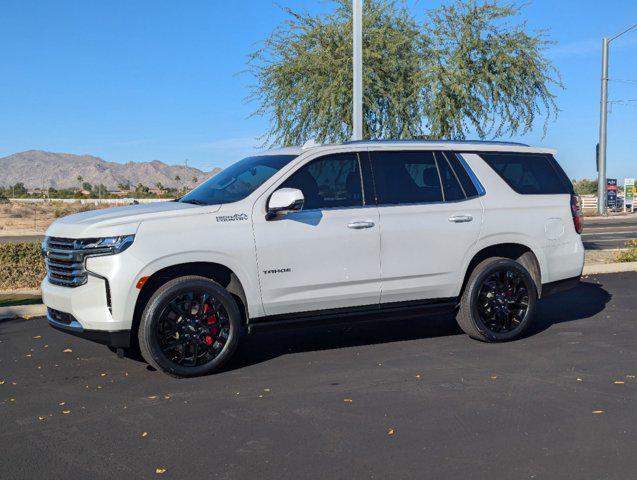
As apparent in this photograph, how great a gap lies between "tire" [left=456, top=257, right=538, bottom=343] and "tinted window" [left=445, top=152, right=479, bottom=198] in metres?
0.70

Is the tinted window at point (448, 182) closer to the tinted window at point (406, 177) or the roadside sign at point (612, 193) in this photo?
the tinted window at point (406, 177)

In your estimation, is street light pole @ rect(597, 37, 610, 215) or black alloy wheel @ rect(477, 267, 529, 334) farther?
street light pole @ rect(597, 37, 610, 215)

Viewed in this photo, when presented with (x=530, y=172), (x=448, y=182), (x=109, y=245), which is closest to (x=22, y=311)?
(x=109, y=245)

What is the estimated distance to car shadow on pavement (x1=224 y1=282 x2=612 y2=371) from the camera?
7.44m

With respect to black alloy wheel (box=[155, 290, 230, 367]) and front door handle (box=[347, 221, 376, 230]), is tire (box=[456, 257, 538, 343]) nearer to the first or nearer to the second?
front door handle (box=[347, 221, 376, 230])

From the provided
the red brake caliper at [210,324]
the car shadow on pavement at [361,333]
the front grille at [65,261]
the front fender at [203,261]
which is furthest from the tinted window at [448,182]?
the front grille at [65,261]

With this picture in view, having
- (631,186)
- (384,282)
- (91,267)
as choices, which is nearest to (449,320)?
(384,282)

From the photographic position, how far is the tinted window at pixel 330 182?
6.94 m

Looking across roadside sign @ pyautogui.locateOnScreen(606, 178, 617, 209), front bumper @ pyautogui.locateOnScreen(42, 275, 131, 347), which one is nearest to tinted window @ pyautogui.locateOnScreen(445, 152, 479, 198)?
front bumper @ pyautogui.locateOnScreen(42, 275, 131, 347)

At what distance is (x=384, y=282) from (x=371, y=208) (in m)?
0.69

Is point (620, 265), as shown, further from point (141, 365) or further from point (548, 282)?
point (141, 365)

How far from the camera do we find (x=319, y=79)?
1775 centimetres

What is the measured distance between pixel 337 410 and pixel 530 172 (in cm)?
387

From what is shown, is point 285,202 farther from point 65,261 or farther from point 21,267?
point 21,267
